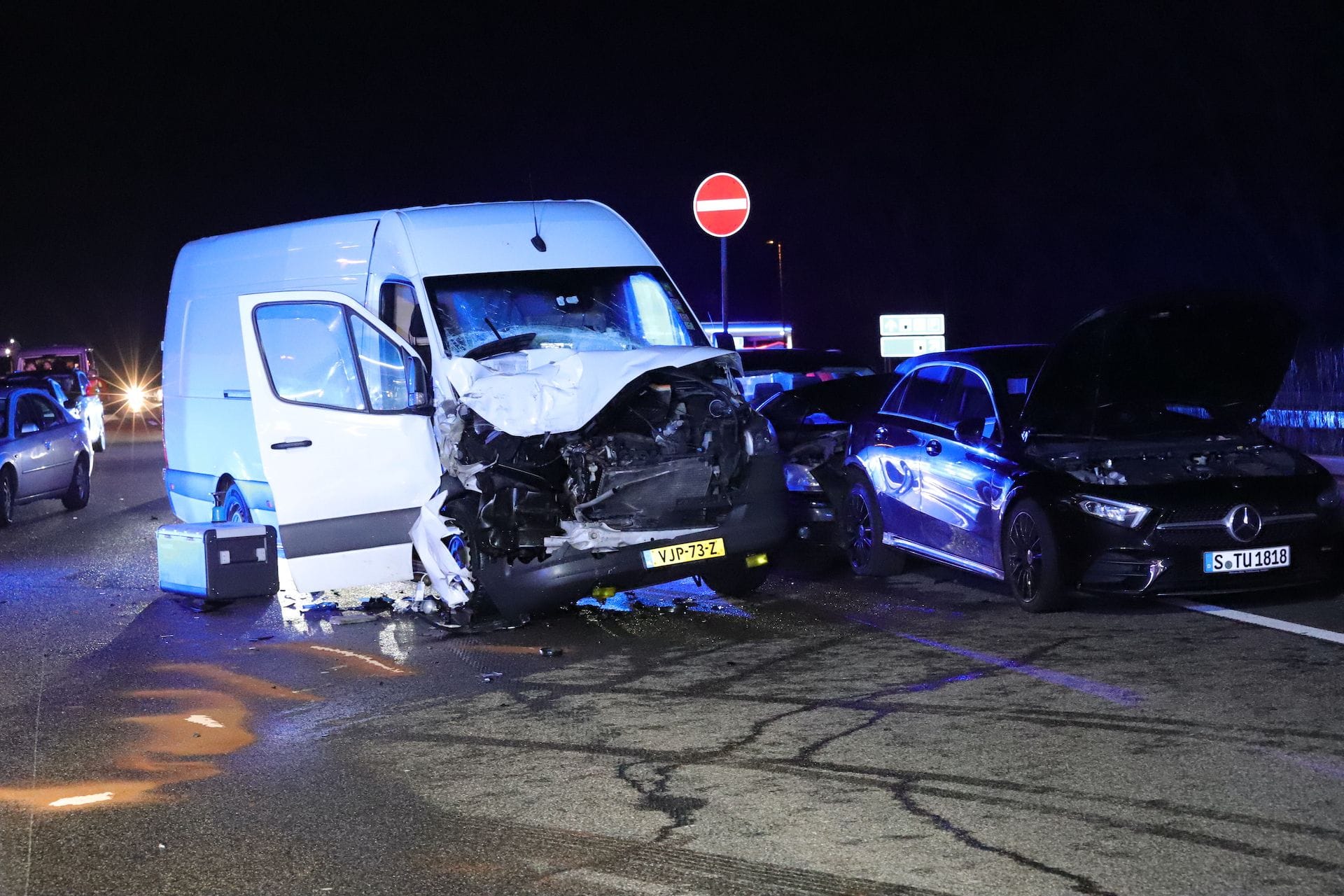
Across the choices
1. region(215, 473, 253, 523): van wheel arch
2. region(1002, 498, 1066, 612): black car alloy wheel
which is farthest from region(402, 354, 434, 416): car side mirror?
region(1002, 498, 1066, 612): black car alloy wheel

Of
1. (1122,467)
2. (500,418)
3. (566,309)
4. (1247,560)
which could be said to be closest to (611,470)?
(500,418)

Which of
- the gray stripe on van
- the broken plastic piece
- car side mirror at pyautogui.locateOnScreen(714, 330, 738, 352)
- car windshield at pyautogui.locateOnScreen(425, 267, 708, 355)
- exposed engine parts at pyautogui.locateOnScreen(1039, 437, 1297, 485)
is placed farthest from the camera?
car side mirror at pyautogui.locateOnScreen(714, 330, 738, 352)

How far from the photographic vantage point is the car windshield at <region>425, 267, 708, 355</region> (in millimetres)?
10195

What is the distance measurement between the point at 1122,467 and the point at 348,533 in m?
5.02

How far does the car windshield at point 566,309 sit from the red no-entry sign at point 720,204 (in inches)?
228

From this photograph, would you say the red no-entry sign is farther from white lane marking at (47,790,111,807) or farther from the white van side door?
white lane marking at (47,790,111,807)

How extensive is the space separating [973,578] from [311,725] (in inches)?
213

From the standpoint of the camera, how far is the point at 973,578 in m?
10.9

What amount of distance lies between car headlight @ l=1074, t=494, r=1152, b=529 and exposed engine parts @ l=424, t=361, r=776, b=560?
7.08 feet

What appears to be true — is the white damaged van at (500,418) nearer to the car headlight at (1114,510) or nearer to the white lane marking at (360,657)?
the white lane marking at (360,657)

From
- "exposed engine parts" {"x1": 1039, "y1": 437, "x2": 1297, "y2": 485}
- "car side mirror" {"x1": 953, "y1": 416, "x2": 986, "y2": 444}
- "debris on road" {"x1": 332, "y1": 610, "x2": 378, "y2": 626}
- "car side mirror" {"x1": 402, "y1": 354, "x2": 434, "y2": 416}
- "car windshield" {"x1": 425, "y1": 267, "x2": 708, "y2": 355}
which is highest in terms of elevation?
"car windshield" {"x1": 425, "y1": 267, "x2": 708, "y2": 355}

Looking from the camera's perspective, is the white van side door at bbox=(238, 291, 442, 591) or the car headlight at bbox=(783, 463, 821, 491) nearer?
the white van side door at bbox=(238, 291, 442, 591)

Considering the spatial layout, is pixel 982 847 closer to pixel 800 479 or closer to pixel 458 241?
pixel 458 241

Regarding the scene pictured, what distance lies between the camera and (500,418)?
9.26 metres
